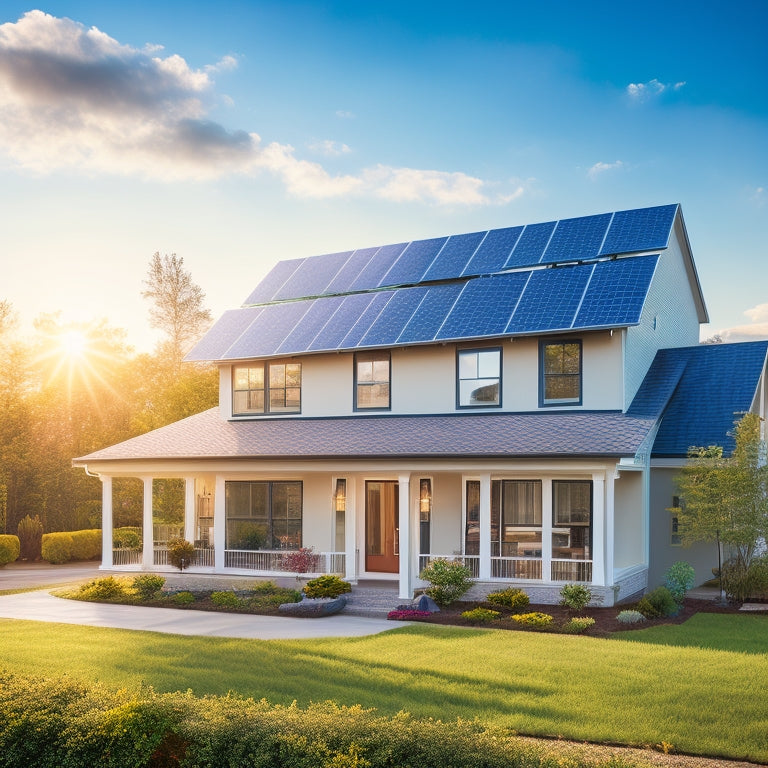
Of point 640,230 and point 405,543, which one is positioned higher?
point 640,230

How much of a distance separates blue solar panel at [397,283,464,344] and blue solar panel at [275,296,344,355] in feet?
9.84

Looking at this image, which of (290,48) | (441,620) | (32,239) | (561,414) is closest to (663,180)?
(561,414)

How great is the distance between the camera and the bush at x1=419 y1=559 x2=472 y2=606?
57.7ft

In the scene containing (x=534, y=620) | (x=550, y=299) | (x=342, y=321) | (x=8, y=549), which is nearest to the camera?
(x=534, y=620)

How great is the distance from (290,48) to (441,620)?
14953mm

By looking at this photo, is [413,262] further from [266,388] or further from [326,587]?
[326,587]

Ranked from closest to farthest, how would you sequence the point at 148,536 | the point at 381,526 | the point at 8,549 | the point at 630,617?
the point at 630,617 → the point at 381,526 → the point at 148,536 → the point at 8,549

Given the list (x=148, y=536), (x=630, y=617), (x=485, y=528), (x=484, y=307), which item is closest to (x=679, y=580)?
(x=630, y=617)

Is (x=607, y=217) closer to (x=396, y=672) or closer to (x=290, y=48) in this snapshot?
(x=290, y=48)

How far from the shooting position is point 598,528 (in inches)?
661

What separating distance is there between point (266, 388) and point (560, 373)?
28.9 feet

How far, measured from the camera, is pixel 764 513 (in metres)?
17.7

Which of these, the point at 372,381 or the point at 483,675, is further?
the point at 372,381

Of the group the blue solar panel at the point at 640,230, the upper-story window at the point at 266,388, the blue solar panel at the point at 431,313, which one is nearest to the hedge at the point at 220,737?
the blue solar panel at the point at 431,313
